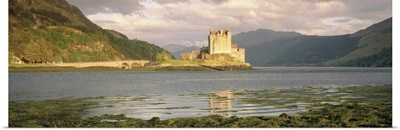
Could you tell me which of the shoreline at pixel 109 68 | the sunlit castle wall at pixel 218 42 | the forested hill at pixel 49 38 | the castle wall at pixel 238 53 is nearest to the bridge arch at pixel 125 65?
the shoreline at pixel 109 68

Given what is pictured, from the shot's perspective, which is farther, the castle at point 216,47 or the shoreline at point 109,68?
the castle at point 216,47

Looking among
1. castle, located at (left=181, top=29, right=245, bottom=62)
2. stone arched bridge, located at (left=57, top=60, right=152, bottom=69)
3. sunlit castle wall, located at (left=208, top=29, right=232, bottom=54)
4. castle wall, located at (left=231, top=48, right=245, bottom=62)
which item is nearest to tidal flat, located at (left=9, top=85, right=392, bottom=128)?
stone arched bridge, located at (left=57, top=60, right=152, bottom=69)

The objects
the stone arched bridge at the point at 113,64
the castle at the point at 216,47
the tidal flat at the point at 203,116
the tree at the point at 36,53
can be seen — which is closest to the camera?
the tidal flat at the point at 203,116

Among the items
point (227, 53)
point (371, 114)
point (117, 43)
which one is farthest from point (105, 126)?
point (117, 43)

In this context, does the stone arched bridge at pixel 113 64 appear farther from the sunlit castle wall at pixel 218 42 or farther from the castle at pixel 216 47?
the sunlit castle wall at pixel 218 42

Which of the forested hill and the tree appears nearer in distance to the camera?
the tree

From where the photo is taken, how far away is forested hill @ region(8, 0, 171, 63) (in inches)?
3675

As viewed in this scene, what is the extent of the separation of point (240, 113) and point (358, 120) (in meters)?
4.93

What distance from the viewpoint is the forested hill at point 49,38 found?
93.3m

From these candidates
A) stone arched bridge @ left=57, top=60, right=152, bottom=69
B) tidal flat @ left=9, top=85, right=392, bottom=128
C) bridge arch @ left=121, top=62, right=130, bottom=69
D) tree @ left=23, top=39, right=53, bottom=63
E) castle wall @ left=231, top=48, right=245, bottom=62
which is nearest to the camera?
tidal flat @ left=9, top=85, right=392, bottom=128

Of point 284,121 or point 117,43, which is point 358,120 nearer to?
point 284,121

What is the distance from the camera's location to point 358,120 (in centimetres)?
1504

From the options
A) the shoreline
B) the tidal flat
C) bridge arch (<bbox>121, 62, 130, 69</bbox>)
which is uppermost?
bridge arch (<bbox>121, 62, 130, 69</bbox>)

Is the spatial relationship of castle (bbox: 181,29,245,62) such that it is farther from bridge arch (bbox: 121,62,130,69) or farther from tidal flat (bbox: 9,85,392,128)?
tidal flat (bbox: 9,85,392,128)
